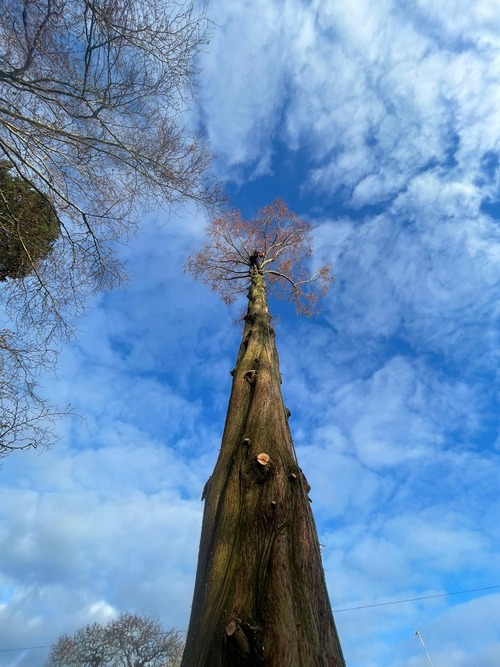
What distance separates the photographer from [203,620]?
1.86m

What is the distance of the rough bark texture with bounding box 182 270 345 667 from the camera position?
1619 millimetres

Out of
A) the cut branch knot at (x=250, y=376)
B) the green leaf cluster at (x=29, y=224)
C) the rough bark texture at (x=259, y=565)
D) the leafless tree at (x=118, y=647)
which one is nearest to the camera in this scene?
the rough bark texture at (x=259, y=565)

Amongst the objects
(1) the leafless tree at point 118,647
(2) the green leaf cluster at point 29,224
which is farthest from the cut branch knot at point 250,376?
(1) the leafless tree at point 118,647

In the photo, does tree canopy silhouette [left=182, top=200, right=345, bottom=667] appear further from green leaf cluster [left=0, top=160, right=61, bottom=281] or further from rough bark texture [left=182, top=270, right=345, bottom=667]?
green leaf cluster [left=0, top=160, right=61, bottom=281]

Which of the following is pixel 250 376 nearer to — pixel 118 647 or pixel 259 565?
pixel 259 565

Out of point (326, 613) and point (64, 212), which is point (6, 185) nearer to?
point (64, 212)

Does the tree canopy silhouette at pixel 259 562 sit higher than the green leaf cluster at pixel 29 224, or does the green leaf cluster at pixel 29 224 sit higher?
the green leaf cluster at pixel 29 224

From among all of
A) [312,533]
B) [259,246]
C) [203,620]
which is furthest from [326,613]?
[259,246]

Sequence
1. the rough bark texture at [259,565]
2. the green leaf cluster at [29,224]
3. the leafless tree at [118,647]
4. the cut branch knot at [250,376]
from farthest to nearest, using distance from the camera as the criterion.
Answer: the leafless tree at [118,647] → the green leaf cluster at [29,224] → the cut branch knot at [250,376] → the rough bark texture at [259,565]

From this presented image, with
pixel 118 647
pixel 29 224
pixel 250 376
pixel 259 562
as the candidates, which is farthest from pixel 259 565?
pixel 118 647

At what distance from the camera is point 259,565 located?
1.96 m

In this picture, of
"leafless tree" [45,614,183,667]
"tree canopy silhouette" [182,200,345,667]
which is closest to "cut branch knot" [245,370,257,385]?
"tree canopy silhouette" [182,200,345,667]

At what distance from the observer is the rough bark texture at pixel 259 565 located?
162 cm

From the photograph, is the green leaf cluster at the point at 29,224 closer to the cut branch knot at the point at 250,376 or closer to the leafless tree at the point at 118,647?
the cut branch knot at the point at 250,376
